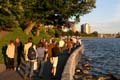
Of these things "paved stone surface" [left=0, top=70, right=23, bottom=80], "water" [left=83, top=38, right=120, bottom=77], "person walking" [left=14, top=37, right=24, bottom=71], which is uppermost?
"person walking" [left=14, top=37, right=24, bottom=71]

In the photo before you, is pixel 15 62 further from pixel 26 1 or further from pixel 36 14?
pixel 36 14

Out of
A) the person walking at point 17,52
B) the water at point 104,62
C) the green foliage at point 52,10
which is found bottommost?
the water at point 104,62

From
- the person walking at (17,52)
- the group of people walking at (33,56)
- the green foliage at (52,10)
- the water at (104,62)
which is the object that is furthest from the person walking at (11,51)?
the green foliage at (52,10)

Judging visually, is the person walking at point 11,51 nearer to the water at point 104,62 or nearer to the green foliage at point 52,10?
the water at point 104,62

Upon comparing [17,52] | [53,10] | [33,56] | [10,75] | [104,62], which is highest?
[53,10]

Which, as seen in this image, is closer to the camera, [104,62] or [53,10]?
[104,62]

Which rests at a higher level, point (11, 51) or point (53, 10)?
Result: point (53, 10)

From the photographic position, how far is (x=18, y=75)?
21.1 meters

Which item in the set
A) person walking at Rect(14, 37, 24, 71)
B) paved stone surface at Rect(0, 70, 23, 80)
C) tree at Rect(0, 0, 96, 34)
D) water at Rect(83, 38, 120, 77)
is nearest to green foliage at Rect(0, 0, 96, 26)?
tree at Rect(0, 0, 96, 34)

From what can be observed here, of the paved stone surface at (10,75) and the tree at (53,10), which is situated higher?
the tree at (53,10)

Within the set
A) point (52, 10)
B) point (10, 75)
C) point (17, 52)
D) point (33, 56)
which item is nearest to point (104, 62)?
point (52, 10)

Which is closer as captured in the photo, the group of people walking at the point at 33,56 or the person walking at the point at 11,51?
the group of people walking at the point at 33,56

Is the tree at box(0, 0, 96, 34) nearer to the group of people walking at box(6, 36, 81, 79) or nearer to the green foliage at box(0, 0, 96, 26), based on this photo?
the green foliage at box(0, 0, 96, 26)

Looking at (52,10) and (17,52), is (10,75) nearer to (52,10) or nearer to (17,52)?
(17,52)
